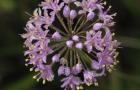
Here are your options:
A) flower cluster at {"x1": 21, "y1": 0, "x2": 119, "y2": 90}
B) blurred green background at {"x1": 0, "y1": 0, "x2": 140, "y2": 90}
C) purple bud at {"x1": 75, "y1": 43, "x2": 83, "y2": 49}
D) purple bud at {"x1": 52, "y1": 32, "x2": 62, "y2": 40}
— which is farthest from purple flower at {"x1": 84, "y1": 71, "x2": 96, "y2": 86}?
blurred green background at {"x1": 0, "y1": 0, "x2": 140, "y2": 90}

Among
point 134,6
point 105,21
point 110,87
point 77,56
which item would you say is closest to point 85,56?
point 77,56

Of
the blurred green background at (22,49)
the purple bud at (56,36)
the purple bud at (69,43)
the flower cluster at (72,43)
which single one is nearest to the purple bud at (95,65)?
the flower cluster at (72,43)

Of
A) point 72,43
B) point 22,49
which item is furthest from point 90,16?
point 22,49

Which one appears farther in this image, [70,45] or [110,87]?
[110,87]

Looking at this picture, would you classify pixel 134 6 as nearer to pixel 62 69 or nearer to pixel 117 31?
pixel 117 31

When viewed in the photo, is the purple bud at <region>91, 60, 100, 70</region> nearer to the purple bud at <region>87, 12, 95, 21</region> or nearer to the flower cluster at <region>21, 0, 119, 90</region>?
the flower cluster at <region>21, 0, 119, 90</region>

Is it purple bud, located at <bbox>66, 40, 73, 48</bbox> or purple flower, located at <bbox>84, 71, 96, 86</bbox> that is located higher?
purple bud, located at <bbox>66, 40, 73, 48</bbox>

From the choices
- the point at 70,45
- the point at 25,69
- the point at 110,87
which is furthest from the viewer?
the point at 25,69
